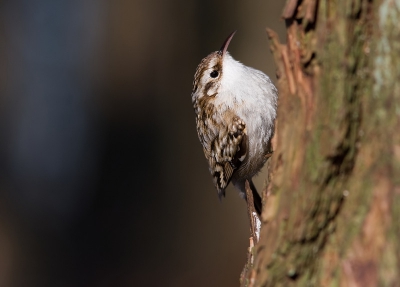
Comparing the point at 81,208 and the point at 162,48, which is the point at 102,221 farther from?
the point at 162,48

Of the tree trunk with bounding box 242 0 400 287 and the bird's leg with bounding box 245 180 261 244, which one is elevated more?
the tree trunk with bounding box 242 0 400 287

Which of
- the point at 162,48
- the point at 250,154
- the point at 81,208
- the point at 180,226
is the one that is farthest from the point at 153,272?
the point at 250,154

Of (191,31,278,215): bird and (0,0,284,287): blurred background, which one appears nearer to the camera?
(191,31,278,215): bird

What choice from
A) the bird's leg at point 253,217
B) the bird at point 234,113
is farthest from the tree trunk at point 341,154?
the bird at point 234,113

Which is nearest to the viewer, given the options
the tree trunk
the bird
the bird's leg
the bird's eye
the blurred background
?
the tree trunk

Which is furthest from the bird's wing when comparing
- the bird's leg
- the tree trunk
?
the tree trunk

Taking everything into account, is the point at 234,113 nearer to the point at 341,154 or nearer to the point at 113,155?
the point at 341,154

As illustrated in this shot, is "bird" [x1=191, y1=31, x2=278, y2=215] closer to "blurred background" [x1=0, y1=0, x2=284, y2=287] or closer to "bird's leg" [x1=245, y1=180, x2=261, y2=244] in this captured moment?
"bird's leg" [x1=245, y1=180, x2=261, y2=244]

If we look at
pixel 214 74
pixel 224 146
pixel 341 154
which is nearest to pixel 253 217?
pixel 224 146
